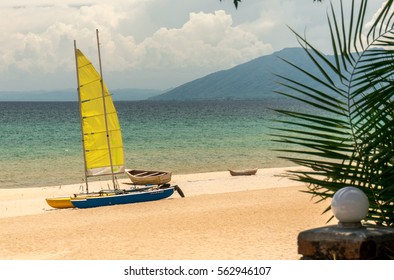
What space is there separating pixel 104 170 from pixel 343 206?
62.4 feet

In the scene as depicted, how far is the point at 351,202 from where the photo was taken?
3.97 m

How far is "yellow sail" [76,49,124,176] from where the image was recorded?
72.3ft

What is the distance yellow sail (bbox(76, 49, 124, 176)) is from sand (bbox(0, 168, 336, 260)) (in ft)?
12.4

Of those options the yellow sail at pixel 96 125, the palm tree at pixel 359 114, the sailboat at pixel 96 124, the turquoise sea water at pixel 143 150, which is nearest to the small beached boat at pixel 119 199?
the sailboat at pixel 96 124

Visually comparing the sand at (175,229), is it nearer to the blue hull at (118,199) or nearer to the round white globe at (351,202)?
the blue hull at (118,199)

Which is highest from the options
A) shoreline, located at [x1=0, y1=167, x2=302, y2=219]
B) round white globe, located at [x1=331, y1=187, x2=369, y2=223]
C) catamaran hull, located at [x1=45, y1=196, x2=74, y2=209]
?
round white globe, located at [x1=331, y1=187, x2=369, y2=223]

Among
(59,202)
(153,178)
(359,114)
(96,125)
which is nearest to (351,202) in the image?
(359,114)

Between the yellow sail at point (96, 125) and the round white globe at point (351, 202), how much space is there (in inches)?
716

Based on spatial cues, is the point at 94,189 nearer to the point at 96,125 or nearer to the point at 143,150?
the point at 96,125

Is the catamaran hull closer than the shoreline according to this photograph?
Yes

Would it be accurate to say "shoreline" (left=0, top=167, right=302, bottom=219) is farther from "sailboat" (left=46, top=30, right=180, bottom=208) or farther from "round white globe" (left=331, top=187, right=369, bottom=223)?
"round white globe" (left=331, top=187, right=369, bottom=223)

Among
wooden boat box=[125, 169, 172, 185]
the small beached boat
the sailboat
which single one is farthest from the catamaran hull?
wooden boat box=[125, 169, 172, 185]

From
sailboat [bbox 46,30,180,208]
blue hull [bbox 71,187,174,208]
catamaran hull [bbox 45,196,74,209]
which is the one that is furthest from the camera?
sailboat [bbox 46,30,180,208]

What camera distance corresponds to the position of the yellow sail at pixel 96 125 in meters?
22.0
